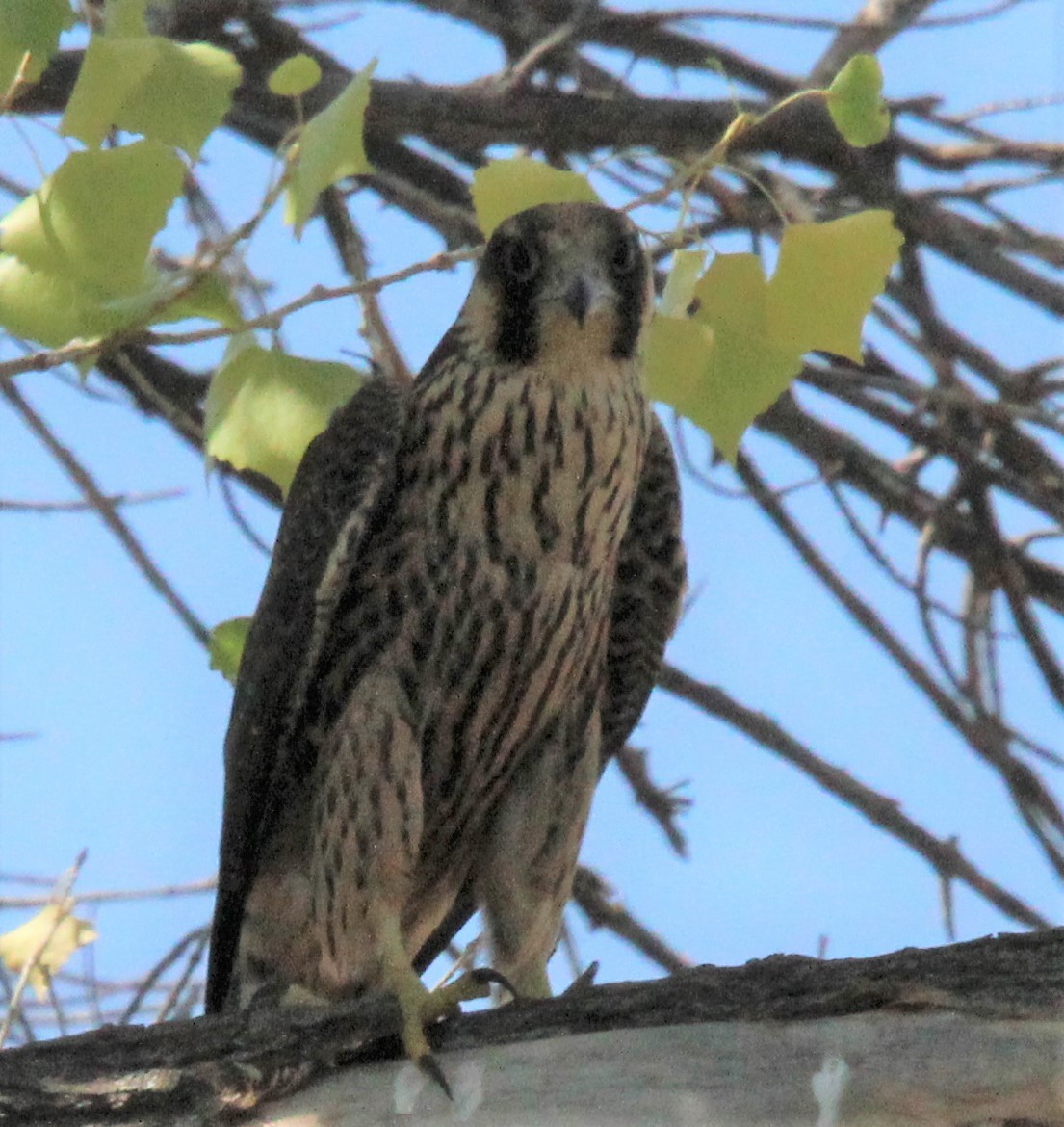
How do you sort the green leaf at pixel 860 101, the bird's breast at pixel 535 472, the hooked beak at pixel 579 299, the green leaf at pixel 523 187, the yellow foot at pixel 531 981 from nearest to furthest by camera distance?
the green leaf at pixel 860 101 < the green leaf at pixel 523 187 < the hooked beak at pixel 579 299 < the bird's breast at pixel 535 472 < the yellow foot at pixel 531 981

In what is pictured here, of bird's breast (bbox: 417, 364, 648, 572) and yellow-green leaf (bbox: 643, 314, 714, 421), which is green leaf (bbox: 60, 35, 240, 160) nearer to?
yellow-green leaf (bbox: 643, 314, 714, 421)

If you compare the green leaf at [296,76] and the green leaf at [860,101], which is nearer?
the green leaf at [296,76]

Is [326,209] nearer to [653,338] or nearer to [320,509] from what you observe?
[320,509]

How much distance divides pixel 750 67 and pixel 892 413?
0.82 m

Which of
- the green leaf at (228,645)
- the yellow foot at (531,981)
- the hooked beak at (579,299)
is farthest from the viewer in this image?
the yellow foot at (531,981)

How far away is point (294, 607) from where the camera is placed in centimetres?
302

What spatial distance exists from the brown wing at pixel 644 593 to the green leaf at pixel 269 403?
117 cm

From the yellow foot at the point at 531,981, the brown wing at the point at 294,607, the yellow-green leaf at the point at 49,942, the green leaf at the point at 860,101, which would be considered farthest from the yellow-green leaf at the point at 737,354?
the yellow-green leaf at the point at 49,942

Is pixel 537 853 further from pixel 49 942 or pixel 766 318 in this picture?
pixel 766 318

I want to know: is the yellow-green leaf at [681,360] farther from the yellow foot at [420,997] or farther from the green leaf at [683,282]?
the yellow foot at [420,997]

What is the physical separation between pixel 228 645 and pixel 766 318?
1.03 m

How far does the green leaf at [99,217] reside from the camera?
6.14ft

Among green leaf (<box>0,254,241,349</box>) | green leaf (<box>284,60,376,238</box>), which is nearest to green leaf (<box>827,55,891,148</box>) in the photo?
green leaf (<box>284,60,376,238</box>)

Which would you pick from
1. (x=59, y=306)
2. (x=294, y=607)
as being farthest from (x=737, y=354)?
(x=294, y=607)
